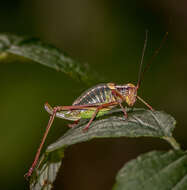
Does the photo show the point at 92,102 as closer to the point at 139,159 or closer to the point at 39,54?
the point at 39,54

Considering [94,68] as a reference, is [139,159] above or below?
below

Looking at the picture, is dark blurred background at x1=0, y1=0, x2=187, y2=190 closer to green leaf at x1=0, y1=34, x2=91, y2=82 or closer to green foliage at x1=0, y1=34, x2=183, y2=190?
green leaf at x1=0, y1=34, x2=91, y2=82

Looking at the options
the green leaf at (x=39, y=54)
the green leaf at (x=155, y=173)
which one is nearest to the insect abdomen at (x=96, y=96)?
the green leaf at (x=39, y=54)

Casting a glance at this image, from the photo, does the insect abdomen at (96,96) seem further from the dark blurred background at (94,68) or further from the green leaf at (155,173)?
the green leaf at (155,173)

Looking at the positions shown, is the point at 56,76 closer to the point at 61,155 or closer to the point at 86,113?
the point at 86,113

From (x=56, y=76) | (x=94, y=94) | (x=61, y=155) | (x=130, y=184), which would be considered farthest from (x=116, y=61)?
(x=130, y=184)

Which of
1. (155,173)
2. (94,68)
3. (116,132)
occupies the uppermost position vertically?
(94,68)

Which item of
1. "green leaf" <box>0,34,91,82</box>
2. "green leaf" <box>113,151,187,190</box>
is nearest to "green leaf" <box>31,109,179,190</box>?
→ "green leaf" <box>113,151,187,190</box>

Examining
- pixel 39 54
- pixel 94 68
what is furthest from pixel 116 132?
pixel 94 68
